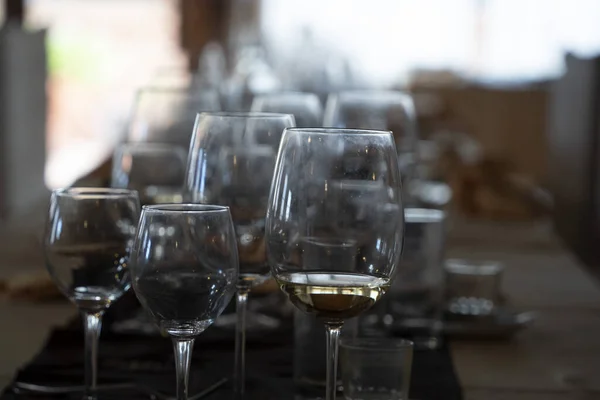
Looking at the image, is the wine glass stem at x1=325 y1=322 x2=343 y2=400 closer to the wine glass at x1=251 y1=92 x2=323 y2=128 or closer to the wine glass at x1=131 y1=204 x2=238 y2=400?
the wine glass at x1=131 y1=204 x2=238 y2=400

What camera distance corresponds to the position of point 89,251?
0.90m

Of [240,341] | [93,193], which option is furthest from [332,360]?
[93,193]

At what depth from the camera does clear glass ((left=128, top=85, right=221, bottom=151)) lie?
1.65 meters

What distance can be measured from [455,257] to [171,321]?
1247mm

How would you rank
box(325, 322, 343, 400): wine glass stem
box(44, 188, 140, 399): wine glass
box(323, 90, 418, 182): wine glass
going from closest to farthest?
box(325, 322, 343, 400): wine glass stem < box(44, 188, 140, 399): wine glass < box(323, 90, 418, 182): wine glass

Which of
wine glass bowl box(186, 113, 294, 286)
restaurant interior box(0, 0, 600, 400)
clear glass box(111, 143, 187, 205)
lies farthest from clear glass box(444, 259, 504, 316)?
wine glass bowl box(186, 113, 294, 286)

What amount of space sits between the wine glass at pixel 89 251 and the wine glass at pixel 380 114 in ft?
2.13

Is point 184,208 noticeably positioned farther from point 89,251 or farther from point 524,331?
point 524,331

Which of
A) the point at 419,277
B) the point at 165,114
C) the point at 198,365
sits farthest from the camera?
the point at 165,114

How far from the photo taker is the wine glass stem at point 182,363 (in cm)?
75

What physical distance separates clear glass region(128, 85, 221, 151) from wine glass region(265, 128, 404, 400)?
0.87 metres

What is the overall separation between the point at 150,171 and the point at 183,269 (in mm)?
637

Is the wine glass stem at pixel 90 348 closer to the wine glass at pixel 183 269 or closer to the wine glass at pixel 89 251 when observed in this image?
the wine glass at pixel 89 251

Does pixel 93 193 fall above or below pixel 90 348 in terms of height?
above
